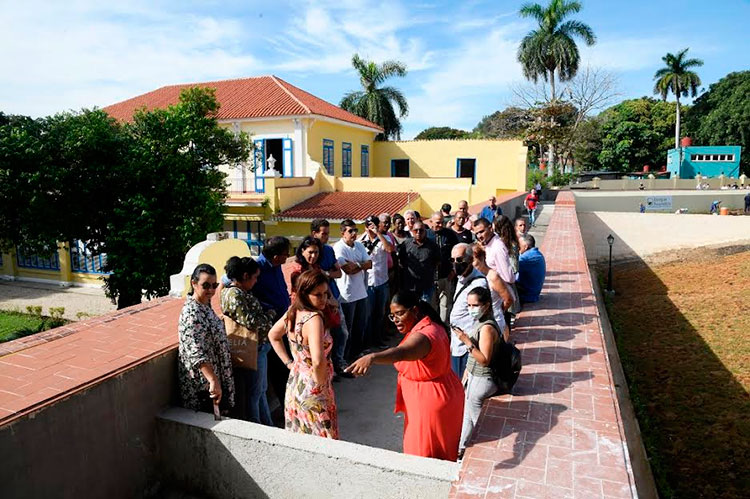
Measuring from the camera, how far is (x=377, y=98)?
30.9 meters

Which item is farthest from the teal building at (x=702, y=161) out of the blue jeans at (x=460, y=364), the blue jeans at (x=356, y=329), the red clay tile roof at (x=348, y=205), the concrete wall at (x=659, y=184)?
the blue jeans at (x=460, y=364)

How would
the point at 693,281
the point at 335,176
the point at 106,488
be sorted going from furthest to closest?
the point at 335,176 → the point at 693,281 → the point at 106,488

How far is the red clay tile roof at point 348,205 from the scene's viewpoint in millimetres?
19109

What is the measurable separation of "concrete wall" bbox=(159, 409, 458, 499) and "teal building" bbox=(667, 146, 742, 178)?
50.7 metres

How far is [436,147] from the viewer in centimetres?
2605

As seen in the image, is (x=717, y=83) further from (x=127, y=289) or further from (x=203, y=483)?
(x=203, y=483)

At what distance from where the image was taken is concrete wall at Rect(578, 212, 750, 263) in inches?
905

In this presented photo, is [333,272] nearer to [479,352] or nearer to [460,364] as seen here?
[460,364]

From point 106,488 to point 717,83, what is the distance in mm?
59882

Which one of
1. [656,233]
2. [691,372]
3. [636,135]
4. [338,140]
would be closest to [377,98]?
[338,140]

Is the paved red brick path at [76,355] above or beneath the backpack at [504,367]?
above

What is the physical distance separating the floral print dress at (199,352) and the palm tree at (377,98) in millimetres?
27834

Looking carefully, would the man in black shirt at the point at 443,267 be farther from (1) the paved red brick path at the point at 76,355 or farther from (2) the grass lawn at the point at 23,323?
(2) the grass lawn at the point at 23,323

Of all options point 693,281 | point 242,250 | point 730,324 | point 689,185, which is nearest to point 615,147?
point 689,185
